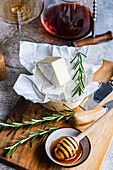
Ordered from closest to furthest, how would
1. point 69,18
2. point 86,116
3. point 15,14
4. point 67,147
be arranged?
point 67,147 < point 86,116 < point 15,14 < point 69,18

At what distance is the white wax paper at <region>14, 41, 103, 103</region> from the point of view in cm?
85

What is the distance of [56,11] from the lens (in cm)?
113

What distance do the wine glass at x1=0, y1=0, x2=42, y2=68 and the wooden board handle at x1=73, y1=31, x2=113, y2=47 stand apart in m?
0.22

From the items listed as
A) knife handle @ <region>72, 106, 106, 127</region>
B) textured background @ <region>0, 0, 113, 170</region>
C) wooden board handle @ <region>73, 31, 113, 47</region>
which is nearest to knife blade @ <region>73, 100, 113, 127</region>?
knife handle @ <region>72, 106, 106, 127</region>

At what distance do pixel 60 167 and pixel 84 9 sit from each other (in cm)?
70

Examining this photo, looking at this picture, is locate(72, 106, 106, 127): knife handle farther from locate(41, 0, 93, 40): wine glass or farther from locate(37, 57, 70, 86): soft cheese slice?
locate(41, 0, 93, 40): wine glass

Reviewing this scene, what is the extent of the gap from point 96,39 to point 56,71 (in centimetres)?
37

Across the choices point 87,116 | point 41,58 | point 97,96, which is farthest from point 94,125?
point 41,58

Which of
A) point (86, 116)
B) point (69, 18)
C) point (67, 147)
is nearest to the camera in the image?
point (67, 147)

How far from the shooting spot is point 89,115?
0.85m

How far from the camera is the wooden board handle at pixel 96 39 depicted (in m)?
1.12

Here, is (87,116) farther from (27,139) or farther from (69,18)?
(69,18)

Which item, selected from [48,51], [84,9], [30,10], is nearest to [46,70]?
[48,51]

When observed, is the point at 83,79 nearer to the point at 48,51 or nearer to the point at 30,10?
the point at 48,51
